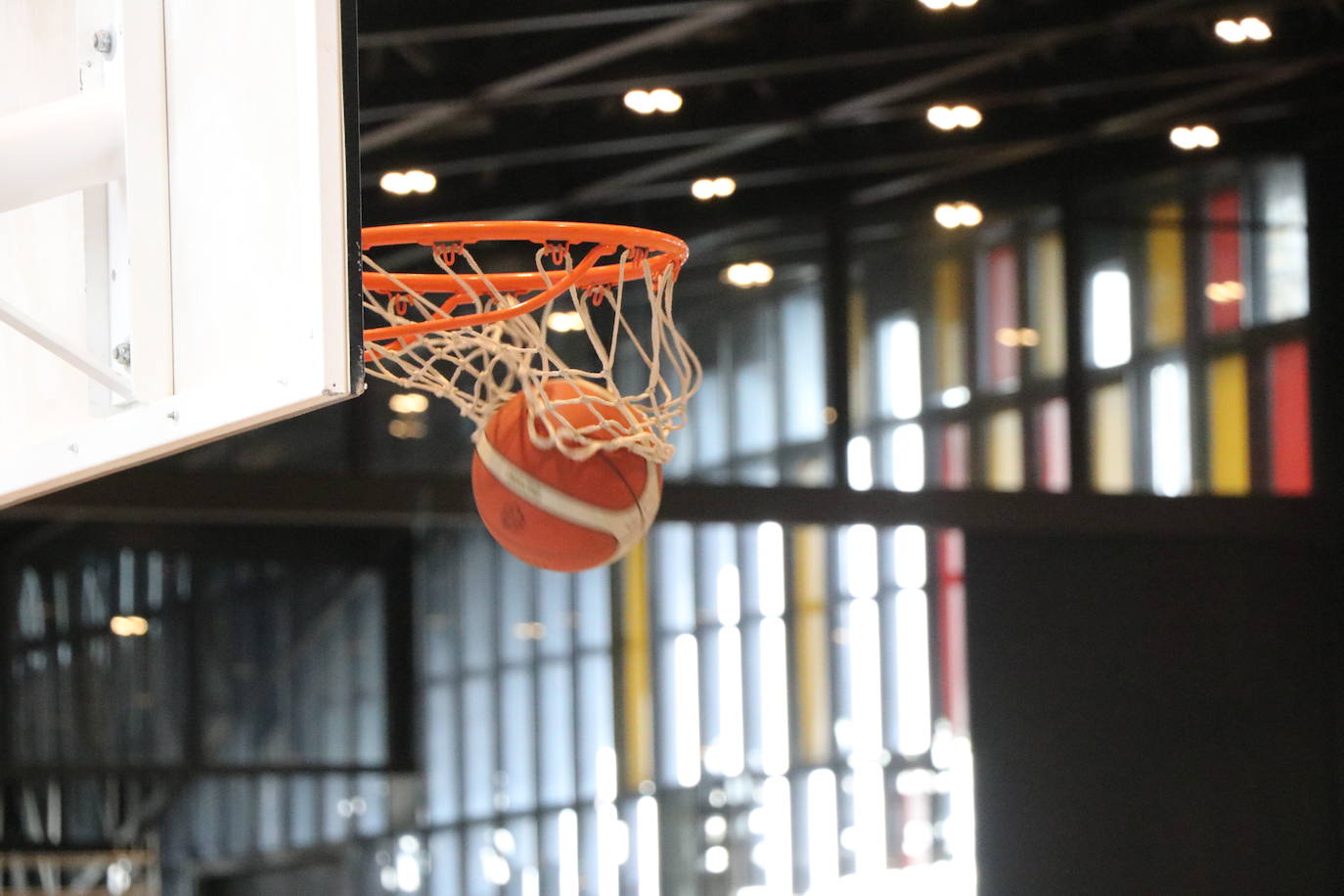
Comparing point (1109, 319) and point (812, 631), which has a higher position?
point (1109, 319)

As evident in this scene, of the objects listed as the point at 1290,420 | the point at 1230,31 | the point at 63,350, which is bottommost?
the point at 63,350

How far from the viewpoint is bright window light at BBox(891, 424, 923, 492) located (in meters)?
8.50

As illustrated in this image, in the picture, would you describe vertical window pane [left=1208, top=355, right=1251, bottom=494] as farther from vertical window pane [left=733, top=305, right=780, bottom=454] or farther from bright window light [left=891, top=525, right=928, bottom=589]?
vertical window pane [left=733, top=305, right=780, bottom=454]

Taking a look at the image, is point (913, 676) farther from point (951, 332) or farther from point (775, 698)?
point (951, 332)

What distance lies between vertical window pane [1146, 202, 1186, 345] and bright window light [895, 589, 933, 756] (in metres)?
1.67

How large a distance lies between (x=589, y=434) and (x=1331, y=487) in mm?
6390

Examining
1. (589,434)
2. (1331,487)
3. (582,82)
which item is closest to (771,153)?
(582,82)

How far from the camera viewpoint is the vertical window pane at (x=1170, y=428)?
8.75 m

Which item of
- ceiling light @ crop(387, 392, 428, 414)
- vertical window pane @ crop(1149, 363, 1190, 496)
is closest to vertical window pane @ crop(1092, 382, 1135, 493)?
vertical window pane @ crop(1149, 363, 1190, 496)

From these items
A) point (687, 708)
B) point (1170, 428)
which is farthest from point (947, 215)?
point (687, 708)

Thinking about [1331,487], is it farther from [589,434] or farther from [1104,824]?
[589,434]

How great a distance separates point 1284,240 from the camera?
900 centimetres

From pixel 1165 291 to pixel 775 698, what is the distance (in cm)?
267

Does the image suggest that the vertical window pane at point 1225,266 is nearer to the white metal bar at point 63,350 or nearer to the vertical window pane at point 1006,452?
the vertical window pane at point 1006,452
